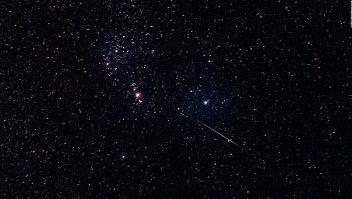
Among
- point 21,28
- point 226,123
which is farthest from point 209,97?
point 21,28

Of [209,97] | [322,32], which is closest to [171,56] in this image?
[209,97]

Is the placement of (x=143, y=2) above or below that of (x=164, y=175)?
above

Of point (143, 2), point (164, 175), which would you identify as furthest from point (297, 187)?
point (143, 2)

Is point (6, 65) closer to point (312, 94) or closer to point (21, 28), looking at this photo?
point (21, 28)

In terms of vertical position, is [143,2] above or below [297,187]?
above

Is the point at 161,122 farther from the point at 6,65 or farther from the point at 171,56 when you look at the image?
the point at 6,65
